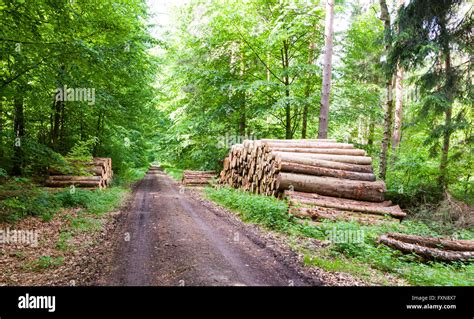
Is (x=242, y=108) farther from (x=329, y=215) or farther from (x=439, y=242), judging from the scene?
(x=439, y=242)

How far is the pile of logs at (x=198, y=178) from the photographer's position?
19.8 meters

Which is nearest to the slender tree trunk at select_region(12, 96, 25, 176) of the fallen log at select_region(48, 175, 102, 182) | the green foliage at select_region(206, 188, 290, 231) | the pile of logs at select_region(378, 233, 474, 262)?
the fallen log at select_region(48, 175, 102, 182)

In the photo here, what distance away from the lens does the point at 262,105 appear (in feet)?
51.8

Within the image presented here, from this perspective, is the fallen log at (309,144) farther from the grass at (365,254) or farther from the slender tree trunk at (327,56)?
the grass at (365,254)

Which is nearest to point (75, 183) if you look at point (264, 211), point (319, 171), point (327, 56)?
point (264, 211)

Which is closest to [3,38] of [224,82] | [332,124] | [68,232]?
[68,232]

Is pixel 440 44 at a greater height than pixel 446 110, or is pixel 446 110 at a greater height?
pixel 440 44

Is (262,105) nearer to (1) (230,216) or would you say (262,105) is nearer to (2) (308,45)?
(2) (308,45)

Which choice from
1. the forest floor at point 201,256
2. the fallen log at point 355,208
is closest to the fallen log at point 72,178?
the forest floor at point 201,256

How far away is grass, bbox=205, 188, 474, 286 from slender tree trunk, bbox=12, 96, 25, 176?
7440 millimetres

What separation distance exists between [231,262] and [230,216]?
14.5ft

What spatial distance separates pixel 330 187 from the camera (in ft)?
31.4

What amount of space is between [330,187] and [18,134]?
38.1ft

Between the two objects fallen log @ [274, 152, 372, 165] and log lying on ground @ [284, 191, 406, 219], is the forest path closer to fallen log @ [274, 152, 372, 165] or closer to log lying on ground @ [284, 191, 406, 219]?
log lying on ground @ [284, 191, 406, 219]
